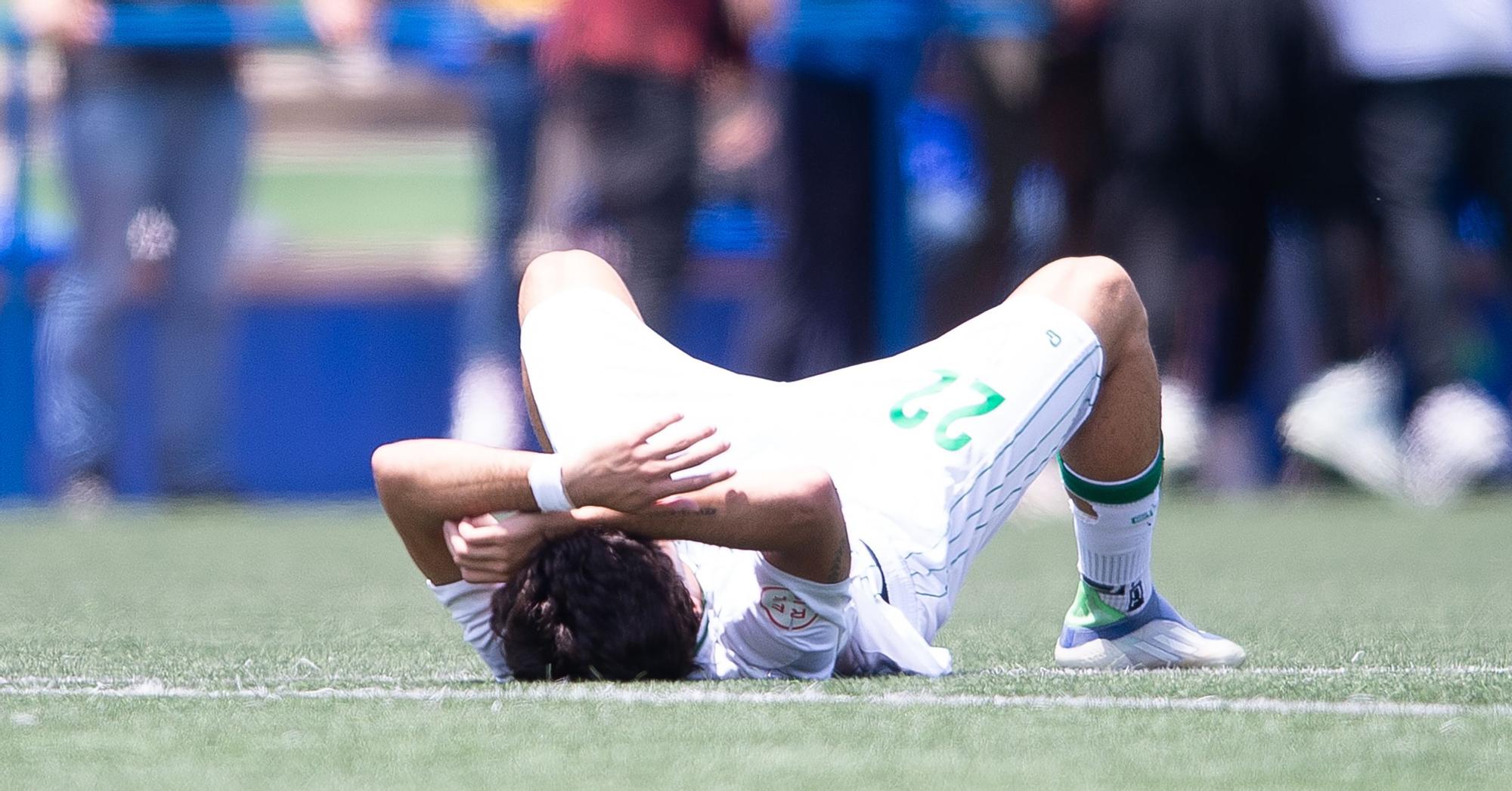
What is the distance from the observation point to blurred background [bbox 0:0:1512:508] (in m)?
6.85

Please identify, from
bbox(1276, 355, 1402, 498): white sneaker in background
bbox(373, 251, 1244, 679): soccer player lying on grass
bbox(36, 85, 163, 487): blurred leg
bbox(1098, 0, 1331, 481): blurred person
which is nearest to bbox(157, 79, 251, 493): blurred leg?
bbox(36, 85, 163, 487): blurred leg

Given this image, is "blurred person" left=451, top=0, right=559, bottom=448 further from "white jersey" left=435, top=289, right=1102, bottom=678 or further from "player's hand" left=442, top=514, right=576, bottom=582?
"player's hand" left=442, top=514, right=576, bottom=582

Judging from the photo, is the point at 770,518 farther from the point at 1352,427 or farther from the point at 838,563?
the point at 1352,427

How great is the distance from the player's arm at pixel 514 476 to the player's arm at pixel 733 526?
Answer: 0.08 ft

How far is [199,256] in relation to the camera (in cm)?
718

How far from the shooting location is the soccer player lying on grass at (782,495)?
2850mm

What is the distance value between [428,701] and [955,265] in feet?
17.0

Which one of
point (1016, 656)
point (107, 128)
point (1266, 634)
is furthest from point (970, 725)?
point (107, 128)

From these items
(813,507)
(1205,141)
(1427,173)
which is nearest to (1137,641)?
(813,507)

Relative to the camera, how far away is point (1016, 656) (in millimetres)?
3484

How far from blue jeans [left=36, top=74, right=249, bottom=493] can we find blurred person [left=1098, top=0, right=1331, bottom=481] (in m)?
2.79

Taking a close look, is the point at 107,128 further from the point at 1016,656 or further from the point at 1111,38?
the point at 1016,656

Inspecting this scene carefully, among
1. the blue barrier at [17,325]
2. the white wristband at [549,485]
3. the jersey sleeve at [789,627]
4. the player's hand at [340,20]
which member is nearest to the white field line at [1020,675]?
the jersey sleeve at [789,627]

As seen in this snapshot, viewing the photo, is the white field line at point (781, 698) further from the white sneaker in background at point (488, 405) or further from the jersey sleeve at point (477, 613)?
the white sneaker in background at point (488, 405)
